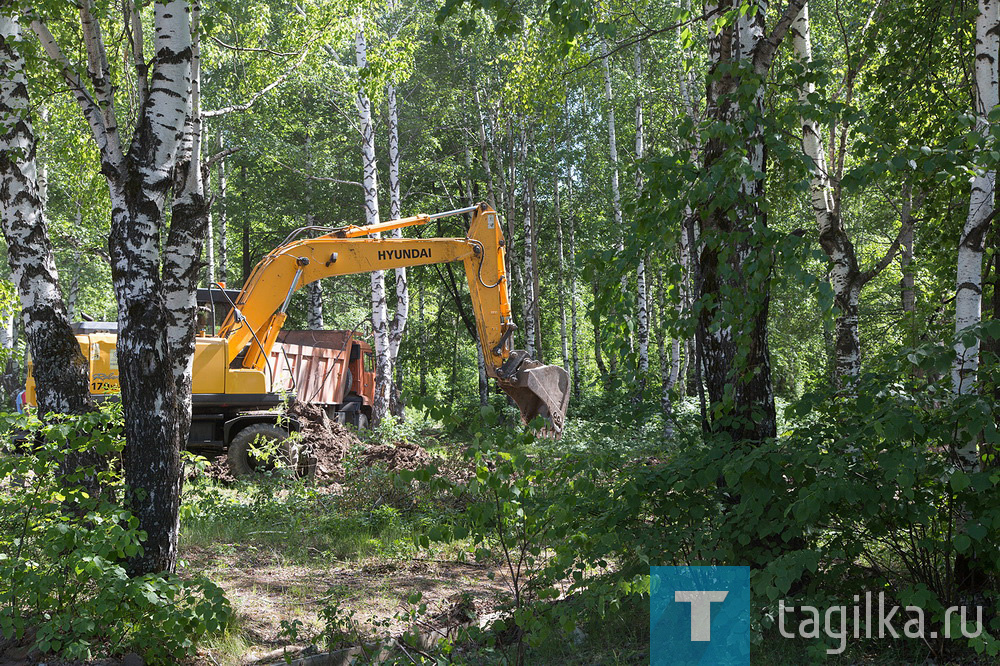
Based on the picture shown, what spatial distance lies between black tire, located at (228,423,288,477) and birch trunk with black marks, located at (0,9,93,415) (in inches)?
199

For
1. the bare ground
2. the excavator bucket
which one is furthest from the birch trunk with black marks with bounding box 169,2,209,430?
the excavator bucket

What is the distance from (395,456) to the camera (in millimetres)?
10508

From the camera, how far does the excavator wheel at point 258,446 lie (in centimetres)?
1016

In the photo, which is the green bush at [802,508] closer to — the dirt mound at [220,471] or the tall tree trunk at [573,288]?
the dirt mound at [220,471]

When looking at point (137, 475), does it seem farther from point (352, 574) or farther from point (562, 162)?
point (562, 162)

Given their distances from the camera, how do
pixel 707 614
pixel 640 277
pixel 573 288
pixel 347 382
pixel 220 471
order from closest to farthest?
pixel 707 614, pixel 220 471, pixel 347 382, pixel 640 277, pixel 573 288

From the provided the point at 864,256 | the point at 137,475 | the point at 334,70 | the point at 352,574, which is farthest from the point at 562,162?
the point at 137,475

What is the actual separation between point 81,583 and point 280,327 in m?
6.80

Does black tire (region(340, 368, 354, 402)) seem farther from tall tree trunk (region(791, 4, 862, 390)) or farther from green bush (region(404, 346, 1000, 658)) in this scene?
green bush (region(404, 346, 1000, 658))

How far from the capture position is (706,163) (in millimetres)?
4527

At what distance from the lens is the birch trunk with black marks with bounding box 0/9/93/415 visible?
17.1 ft

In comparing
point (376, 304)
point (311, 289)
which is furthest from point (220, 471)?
point (311, 289)

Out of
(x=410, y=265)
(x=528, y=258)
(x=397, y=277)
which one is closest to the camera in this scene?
(x=410, y=265)

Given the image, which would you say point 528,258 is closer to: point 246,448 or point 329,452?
point 329,452
